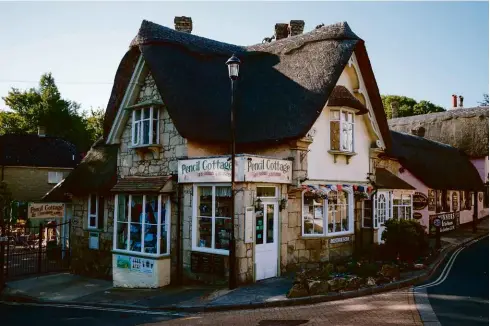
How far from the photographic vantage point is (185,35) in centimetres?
1767

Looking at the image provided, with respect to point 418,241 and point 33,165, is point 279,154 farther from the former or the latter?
point 33,165

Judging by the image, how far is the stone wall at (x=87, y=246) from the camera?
1745 cm

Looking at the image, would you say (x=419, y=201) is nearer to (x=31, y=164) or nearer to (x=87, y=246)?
(x=87, y=246)

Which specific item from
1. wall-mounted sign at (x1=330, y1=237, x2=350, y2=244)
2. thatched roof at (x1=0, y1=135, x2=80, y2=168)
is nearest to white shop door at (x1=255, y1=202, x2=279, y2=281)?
wall-mounted sign at (x1=330, y1=237, x2=350, y2=244)

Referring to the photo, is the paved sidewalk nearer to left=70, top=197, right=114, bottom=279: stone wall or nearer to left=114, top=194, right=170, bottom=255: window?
left=70, top=197, right=114, bottom=279: stone wall

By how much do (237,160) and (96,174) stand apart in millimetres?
8317

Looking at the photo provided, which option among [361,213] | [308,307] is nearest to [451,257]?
[361,213]

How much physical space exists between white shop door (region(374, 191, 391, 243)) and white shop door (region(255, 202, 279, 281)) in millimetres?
6334

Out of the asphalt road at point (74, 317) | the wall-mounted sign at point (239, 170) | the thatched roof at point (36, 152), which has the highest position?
the thatched roof at point (36, 152)

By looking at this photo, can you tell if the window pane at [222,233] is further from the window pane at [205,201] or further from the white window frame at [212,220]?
the window pane at [205,201]

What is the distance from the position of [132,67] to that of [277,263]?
9.51 m

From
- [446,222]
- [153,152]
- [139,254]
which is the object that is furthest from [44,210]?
[446,222]

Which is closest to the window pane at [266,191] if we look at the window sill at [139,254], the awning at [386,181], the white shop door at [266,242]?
the white shop door at [266,242]

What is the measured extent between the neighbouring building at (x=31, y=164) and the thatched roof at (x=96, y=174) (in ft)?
60.5
